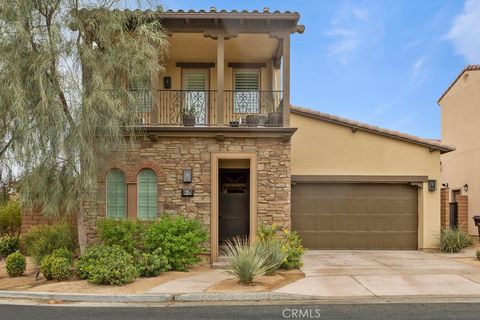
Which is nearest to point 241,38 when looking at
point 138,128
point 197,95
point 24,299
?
point 197,95

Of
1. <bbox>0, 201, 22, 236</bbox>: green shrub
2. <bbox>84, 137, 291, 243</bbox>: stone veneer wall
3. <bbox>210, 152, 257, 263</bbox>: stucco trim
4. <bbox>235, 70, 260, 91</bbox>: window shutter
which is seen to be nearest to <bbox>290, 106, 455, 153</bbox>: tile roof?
<bbox>235, 70, 260, 91</bbox>: window shutter

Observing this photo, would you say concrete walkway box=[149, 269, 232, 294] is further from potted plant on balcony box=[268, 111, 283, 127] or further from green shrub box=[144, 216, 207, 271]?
potted plant on balcony box=[268, 111, 283, 127]

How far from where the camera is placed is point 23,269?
38.1ft

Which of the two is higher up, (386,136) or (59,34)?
(59,34)

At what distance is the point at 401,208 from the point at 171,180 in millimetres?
8143

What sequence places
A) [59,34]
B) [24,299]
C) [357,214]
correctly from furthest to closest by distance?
[357,214]
[59,34]
[24,299]

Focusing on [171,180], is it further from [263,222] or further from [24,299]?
[24,299]

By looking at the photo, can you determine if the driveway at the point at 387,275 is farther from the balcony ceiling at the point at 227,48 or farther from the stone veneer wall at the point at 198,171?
the balcony ceiling at the point at 227,48

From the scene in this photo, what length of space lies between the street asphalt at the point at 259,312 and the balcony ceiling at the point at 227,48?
27.0 feet

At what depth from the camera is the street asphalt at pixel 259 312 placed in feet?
25.2

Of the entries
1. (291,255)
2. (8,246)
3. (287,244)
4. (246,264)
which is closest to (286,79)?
(287,244)

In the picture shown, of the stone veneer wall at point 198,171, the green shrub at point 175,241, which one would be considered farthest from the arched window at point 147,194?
the green shrub at point 175,241

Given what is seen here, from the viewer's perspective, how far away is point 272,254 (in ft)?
35.1

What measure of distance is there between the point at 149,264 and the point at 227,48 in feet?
24.1
